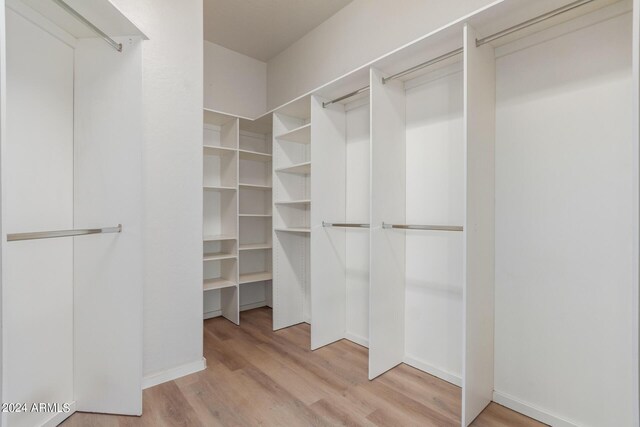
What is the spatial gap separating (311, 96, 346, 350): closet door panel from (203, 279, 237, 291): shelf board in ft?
3.41

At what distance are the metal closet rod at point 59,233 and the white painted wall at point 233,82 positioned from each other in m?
2.20

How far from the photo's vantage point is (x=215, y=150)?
3.21 m

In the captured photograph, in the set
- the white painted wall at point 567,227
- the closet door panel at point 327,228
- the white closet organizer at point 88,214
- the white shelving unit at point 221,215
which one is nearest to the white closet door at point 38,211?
the white closet organizer at point 88,214

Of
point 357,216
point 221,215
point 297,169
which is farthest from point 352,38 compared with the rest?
point 221,215

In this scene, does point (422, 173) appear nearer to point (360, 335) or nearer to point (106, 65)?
point (360, 335)

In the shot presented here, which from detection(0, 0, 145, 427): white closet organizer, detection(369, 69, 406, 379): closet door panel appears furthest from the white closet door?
detection(369, 69, 406, 379): closet door panel

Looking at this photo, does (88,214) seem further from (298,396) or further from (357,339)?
(357,339)

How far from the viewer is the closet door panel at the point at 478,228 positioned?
1.67 m

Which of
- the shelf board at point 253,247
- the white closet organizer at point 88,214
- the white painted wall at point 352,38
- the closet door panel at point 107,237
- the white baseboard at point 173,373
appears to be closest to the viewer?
the white closet organizer at point 88,214

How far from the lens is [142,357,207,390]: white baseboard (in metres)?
2.11

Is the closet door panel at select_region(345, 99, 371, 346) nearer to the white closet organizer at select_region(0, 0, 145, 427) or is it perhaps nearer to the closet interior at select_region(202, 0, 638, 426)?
the closet interior at select_region(202, 0, 638, 426)

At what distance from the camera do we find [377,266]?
2.19 m

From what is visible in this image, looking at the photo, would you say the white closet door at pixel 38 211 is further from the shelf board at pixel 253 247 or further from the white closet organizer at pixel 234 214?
the shelf board at pixel 253 247

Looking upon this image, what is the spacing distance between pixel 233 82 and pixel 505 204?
3.27 meters
